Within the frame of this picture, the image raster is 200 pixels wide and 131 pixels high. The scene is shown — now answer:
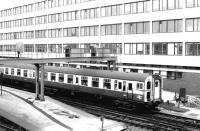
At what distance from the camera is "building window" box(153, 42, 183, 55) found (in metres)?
36.5

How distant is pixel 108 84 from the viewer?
1025 inches

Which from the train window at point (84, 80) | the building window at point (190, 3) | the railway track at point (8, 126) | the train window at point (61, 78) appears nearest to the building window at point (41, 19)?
the train window at point (61, 78)

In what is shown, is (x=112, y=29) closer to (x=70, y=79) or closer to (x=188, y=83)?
(x=188, y=83)

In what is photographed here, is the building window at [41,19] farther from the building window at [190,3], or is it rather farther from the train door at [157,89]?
the train door at [157,89]

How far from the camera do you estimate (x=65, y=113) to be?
2203 centimetres

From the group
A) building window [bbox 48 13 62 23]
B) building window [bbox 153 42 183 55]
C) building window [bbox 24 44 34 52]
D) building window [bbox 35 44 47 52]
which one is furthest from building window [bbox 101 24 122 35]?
building window [bbox 24 44 34 52]

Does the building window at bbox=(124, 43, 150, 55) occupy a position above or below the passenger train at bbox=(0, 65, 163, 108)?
above

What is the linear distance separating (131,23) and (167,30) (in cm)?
640

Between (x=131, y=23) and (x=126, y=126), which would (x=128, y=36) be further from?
(x=126, y=126)

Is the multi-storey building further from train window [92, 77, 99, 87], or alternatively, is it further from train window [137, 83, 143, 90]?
train window [137, 83, 143, 90]

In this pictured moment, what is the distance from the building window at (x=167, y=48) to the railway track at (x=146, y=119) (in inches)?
601

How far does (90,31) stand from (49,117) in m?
29.6

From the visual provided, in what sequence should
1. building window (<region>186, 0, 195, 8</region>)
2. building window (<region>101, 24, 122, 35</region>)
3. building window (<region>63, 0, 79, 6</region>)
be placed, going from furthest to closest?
building window (<region>63, 0, 79, 6</region>) → building window (<region>101, 24, 122, 35</region>) → building window (<region>186, 0, 195, 8</region>)

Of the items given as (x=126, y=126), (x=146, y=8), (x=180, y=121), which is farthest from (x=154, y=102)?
(x=146, y=8)
